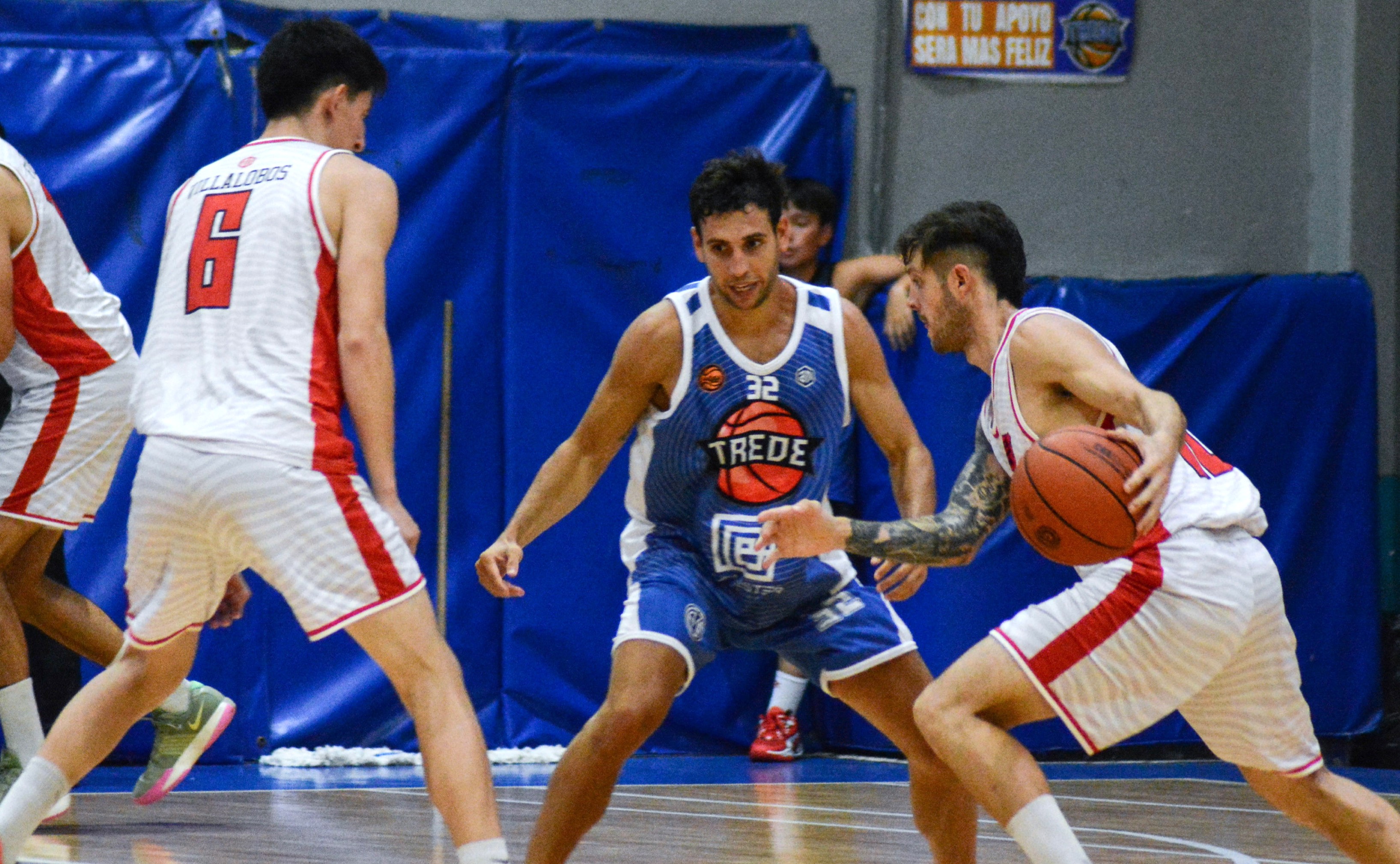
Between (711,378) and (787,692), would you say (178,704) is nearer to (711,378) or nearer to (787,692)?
(711,378)

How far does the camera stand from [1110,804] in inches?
244

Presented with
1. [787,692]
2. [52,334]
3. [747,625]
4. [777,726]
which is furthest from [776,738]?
[52,334]

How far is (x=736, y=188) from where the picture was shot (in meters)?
4.36

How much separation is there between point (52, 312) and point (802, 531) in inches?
107

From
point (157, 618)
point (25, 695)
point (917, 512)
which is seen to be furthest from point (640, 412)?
point (25, 695)

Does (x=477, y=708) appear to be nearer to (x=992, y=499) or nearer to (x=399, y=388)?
(x=399, y=388)

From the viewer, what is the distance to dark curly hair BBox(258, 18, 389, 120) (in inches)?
149

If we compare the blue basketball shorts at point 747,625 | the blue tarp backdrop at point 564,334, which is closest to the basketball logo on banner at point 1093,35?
the blue tarp backdrop at point 564,334

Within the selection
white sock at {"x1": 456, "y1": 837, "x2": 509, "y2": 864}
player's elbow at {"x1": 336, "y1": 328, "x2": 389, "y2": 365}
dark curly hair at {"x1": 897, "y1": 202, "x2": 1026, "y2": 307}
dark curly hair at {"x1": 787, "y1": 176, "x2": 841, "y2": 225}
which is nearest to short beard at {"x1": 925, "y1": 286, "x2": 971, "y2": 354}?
dark curly hair at {"x1": 897, "y1": 202, "x2": 1026, "y2": 307}

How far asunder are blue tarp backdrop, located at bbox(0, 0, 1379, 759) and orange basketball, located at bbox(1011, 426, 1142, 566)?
12.5 feet

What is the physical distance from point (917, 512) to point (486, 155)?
3.86m

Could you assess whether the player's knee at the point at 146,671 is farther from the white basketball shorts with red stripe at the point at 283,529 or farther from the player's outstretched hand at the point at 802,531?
the player's outstretched hand at the point at 802,531

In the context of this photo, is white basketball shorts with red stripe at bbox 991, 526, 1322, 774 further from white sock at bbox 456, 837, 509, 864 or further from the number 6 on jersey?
the number 6 on jersey

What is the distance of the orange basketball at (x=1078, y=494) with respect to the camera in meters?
3.43
